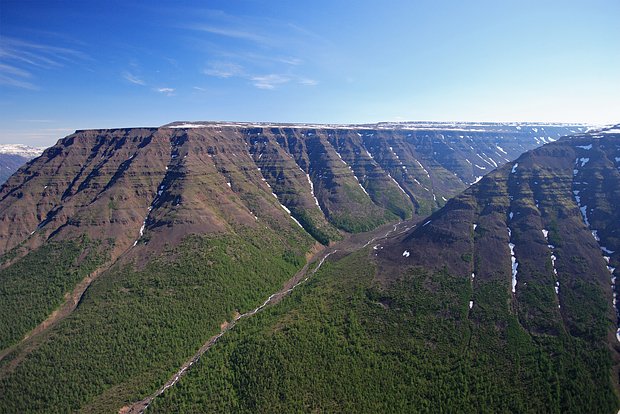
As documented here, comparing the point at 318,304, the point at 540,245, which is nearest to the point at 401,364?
the point at 318,304

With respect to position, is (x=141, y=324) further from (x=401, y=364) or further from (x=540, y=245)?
(x=540, y=245)

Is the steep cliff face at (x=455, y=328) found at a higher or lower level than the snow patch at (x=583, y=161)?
lower

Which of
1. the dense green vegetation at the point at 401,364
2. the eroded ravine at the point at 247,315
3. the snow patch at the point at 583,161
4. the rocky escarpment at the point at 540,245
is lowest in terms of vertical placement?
the eroded ravine at the point at 247,315

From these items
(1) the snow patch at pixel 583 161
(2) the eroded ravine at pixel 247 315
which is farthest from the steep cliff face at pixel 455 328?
(1) the snow patch at pixel 583 161

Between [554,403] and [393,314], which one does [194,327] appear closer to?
[393,314]

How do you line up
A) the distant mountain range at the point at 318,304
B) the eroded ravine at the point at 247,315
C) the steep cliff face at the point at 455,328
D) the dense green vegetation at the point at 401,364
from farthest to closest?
the eroded ravine at the point at 247,315
the distant mountain range at the point at 318,304
the steep cliff face at the point at 455,328
the dense green vegetation at the point at 401,364

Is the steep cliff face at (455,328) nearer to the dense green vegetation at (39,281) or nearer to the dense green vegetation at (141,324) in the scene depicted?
the dense green vegetation at (141,324)

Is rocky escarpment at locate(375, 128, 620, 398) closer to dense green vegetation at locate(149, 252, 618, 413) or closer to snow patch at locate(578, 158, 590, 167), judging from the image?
snow patch at locate(578, 158, 590, 167)
